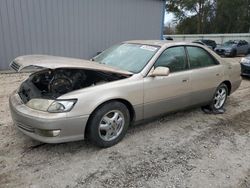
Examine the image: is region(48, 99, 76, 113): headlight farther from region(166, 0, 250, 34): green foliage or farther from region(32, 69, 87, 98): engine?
region(166, 0, 250, 34): green foliage

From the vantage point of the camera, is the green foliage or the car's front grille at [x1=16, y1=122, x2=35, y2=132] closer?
the car's front grille at [x1=16, y1=122, x2=35, y2=132]

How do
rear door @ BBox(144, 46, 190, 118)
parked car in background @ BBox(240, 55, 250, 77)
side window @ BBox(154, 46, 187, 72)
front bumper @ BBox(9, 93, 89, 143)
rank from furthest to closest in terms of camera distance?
parked car in background @ BBox(240, 55, 250, 77), side window @ BBox(154, 46, 187, 72), rear door @ BBox(144, 46, 190, 118), front bumper @ BBox(9, 93, 89, 143)

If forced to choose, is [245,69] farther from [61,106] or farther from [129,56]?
[61,106]

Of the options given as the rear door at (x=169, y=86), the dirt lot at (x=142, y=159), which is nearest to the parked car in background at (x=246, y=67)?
the dirt lot at (x=142, y=159)

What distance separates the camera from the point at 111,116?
334 cm

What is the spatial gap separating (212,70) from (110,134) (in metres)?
2.43

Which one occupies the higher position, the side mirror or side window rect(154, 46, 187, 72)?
side window rect(154, 46, 187, 72)

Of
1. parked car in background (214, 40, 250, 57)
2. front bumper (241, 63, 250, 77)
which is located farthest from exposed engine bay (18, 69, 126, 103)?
parked car in background (214, 40, 250, 57)

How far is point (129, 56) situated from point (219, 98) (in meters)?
2.22

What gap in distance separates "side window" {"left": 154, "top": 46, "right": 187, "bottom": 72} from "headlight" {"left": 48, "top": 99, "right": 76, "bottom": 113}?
4.87 feet

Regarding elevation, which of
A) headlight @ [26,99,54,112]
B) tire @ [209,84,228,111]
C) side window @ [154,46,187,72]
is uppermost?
side window @ [154,46,187,72]

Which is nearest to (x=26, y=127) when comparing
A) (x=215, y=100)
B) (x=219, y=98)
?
(x=215, y=100)

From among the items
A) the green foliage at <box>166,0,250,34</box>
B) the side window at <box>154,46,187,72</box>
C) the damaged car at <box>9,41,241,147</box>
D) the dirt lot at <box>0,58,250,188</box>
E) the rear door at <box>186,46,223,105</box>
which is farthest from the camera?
the green foliage at <box>166,0,250,34</box>

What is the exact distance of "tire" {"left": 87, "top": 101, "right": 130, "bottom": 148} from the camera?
123 inches
